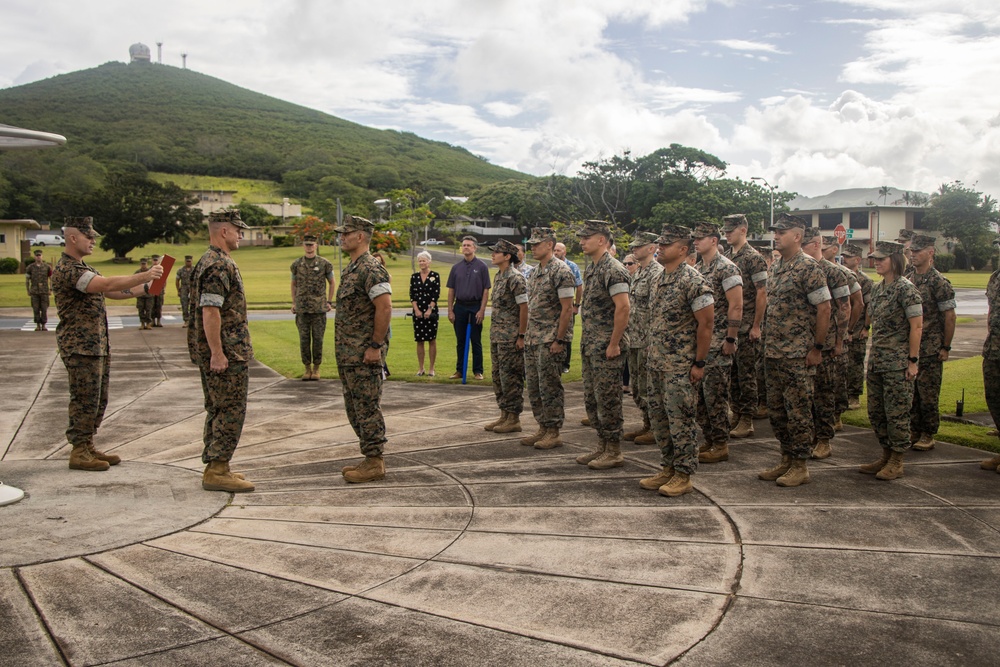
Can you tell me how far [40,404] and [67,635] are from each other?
654 cm

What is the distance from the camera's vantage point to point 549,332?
745cm

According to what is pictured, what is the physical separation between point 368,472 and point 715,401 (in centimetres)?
314

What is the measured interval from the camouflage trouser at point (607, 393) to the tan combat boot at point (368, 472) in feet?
6.22

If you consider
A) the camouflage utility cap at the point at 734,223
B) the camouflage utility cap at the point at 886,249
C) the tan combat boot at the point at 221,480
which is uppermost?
the camouflage utility cap at the point at 734,223

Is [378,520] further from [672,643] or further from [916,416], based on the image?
[916,416]

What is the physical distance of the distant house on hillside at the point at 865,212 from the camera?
74.9 meters

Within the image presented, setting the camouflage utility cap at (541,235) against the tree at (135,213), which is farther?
the tree at (135,213)

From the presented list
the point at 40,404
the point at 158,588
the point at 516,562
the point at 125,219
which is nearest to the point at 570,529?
the point at 516,562

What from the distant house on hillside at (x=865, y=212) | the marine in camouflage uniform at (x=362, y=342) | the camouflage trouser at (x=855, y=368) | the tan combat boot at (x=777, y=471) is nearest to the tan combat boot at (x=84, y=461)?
the marine in camouflage uniform at (x=362, y=342)

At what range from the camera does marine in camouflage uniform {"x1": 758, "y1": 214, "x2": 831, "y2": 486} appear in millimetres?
Result: 6316

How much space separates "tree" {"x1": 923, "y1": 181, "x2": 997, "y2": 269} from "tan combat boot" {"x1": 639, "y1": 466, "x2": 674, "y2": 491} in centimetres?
6983

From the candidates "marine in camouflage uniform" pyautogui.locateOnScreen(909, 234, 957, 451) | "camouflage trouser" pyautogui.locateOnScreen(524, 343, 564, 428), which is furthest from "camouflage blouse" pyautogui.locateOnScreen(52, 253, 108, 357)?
"marine in camouflage uniform" pyautogui.locateOnScreen(909, 234, 957, 451)

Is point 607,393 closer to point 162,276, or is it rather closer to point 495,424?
point 495,424

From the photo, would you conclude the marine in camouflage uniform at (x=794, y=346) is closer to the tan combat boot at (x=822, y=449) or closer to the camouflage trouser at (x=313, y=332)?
the tan combat boot at (x=822, y=449)
